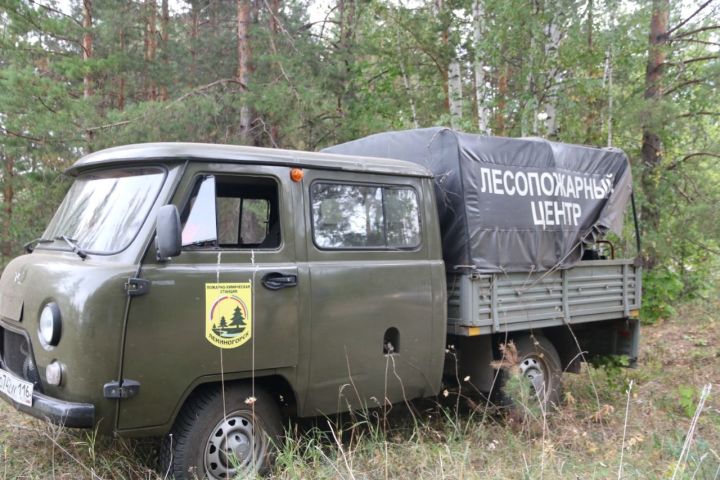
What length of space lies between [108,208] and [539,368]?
4.18 m

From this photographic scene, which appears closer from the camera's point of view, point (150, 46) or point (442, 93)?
point (442, 93)

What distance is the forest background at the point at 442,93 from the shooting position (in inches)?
380

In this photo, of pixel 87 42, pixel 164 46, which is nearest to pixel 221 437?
pixel 87 42

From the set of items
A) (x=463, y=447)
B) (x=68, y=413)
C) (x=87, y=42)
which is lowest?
(x=463, y=447)

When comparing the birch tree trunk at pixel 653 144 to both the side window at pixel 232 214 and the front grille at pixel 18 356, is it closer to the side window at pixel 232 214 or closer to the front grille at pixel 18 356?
the side window at pixel 232 214

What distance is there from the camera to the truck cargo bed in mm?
5203

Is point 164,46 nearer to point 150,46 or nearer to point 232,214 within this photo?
point 150,46

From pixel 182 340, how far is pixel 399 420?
8.80ft

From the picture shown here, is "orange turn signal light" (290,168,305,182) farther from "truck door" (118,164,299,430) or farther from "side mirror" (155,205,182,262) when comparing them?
"side mirror" (155,205,182,262)

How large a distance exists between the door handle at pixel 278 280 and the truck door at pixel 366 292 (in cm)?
Answer: 18

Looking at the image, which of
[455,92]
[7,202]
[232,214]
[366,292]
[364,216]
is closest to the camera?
[366,292]

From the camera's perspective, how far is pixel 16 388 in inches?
155

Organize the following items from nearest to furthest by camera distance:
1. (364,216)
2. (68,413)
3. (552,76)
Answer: (68,413), (364,216), (552,76)

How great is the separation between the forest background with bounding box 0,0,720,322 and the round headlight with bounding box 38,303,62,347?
294 inches
